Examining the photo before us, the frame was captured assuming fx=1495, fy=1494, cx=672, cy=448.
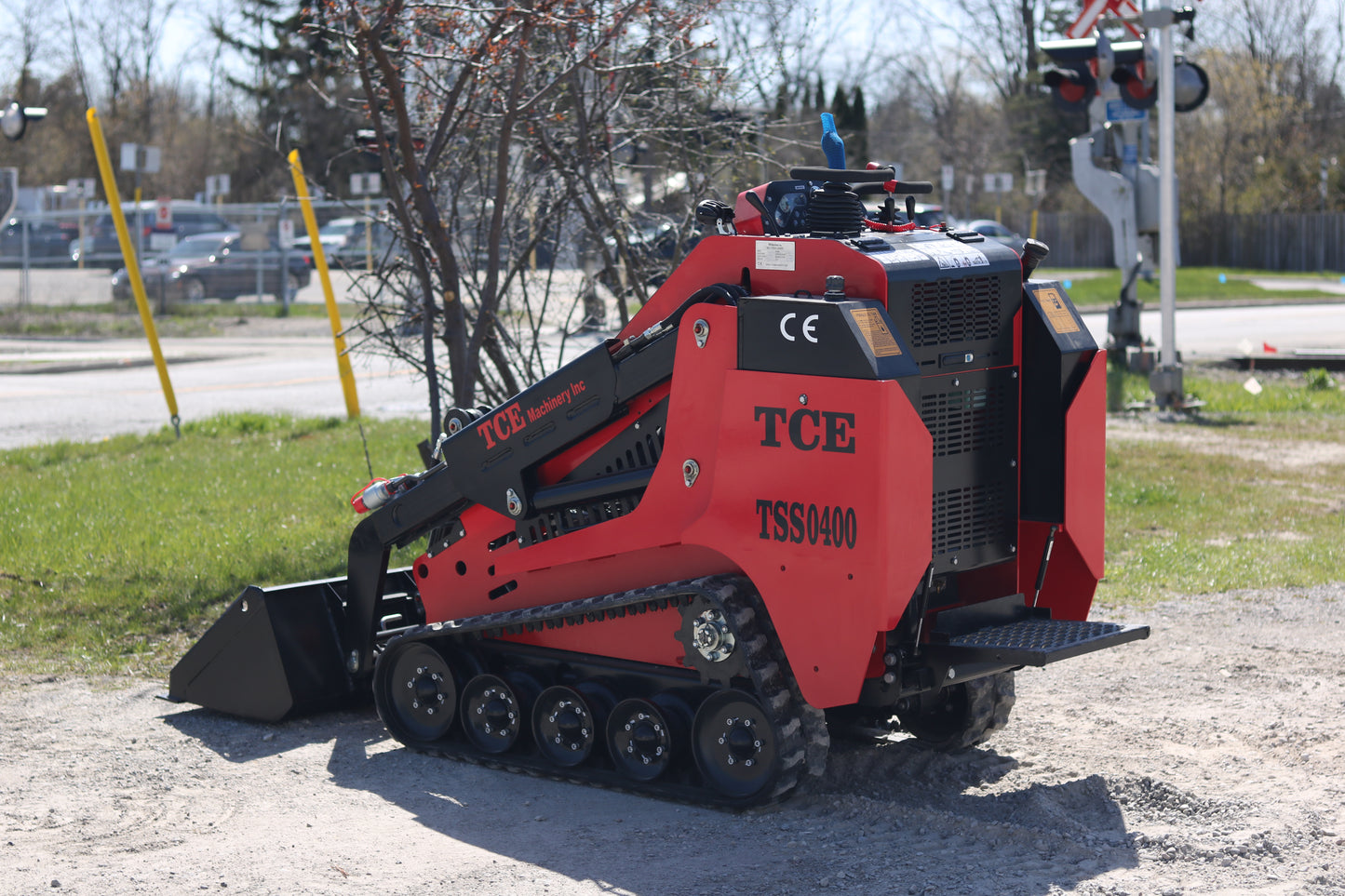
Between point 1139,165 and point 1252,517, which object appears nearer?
point 1252,517

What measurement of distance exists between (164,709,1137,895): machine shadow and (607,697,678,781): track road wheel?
111 mm

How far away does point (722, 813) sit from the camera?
4.98m

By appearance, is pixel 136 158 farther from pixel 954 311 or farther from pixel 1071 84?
pixel 954 311

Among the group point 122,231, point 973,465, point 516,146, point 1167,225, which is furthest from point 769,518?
point 1167,225

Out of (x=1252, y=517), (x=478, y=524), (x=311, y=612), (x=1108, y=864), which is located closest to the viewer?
(x=1108, y=864)

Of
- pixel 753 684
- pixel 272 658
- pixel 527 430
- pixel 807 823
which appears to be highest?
pixel 527 430

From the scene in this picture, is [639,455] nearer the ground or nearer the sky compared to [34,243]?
nearer the ground

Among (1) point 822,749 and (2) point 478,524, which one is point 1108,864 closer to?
(1) point 822,749

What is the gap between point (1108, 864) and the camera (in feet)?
14.7

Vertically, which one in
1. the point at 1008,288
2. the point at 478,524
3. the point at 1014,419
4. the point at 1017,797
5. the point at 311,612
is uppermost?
the point at 1008,288

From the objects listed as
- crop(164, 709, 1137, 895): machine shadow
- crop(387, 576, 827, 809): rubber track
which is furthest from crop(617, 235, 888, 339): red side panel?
crop(164, 709, 1137, 895): machine shadow

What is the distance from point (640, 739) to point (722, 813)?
0.41 m

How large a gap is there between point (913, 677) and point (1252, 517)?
5976 mm

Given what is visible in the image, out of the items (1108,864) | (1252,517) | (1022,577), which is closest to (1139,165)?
(1252,517)
